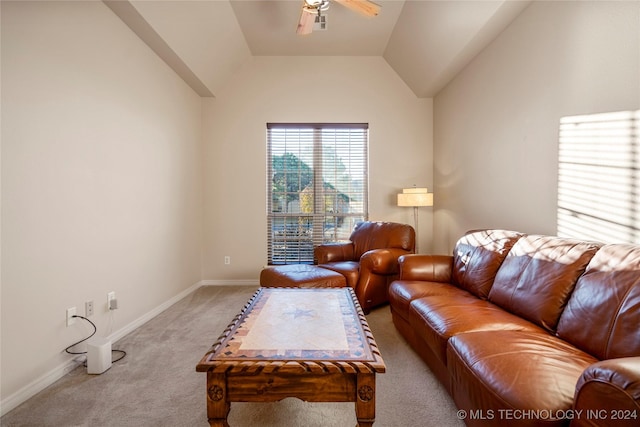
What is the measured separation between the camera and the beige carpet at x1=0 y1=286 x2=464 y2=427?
1578mm

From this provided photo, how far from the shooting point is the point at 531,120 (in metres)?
2.44

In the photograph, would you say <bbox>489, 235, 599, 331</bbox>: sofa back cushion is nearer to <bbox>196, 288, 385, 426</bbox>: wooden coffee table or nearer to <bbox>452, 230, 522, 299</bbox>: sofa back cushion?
<bbox>452, 230, 522, 299</bbox>: sofa back cushion

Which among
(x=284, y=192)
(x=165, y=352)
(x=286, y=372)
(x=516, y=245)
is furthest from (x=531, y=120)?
(x=165, y=352)

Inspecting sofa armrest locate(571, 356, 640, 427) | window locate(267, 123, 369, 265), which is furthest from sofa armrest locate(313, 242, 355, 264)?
sofa armrest locate(571, 356, 640, 427)

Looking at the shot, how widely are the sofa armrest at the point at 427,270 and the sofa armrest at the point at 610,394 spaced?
173 cm

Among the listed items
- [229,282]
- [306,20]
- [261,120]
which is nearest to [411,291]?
[306,20]

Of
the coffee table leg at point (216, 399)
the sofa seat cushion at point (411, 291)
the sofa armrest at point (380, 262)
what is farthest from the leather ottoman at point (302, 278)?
the coffee table leg at point (216, 399)

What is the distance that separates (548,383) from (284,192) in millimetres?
3777

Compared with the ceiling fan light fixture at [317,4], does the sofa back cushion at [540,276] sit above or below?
below

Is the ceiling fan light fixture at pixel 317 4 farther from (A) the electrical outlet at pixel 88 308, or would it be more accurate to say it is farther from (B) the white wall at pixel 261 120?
(A) the electrical outlet at pixel 88 308

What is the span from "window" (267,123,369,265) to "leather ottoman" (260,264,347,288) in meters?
1.21

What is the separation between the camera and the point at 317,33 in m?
3.79

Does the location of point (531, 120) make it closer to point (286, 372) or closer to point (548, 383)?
point (548, 383)

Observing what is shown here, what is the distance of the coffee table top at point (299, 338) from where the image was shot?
1.21m
